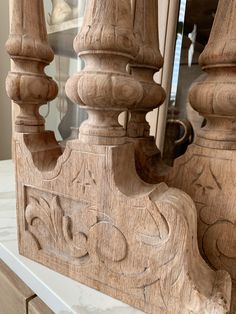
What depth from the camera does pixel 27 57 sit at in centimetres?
35

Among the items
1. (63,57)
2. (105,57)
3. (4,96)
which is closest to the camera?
(105,57)

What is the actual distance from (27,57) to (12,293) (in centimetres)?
30

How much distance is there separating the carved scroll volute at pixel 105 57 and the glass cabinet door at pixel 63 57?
51 centimetres

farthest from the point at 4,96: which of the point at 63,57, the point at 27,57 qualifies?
the point at 27,57

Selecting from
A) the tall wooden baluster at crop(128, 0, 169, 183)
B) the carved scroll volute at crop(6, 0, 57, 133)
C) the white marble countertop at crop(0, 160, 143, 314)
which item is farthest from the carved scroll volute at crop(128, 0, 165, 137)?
the white marble countertop at crop(0, 160, 143, 314)

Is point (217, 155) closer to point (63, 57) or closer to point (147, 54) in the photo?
point (147, 54)

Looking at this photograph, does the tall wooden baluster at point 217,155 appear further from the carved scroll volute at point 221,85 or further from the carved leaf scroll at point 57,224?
the carved leaf scroll at point 57,224

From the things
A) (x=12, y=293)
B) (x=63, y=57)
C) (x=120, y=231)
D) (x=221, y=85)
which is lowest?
(x=12, y=293)

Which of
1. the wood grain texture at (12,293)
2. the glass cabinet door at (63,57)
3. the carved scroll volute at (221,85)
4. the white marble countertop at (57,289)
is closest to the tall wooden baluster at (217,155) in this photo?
the carved scroll volute at (221,85)

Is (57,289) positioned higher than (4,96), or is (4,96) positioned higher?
(4,96)

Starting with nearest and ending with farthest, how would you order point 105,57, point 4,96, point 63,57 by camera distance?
point 105,57 < point 63,57 < point 4,96

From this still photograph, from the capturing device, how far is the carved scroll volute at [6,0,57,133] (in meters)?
0.34

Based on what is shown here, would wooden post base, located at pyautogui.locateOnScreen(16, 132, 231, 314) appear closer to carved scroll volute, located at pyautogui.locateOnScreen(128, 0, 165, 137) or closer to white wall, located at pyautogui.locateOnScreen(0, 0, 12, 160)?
carved scroll volute, located at pyautogui.locateOnScreen(128, 0, 165, 137)

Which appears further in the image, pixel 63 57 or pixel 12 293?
pixel 63 57
